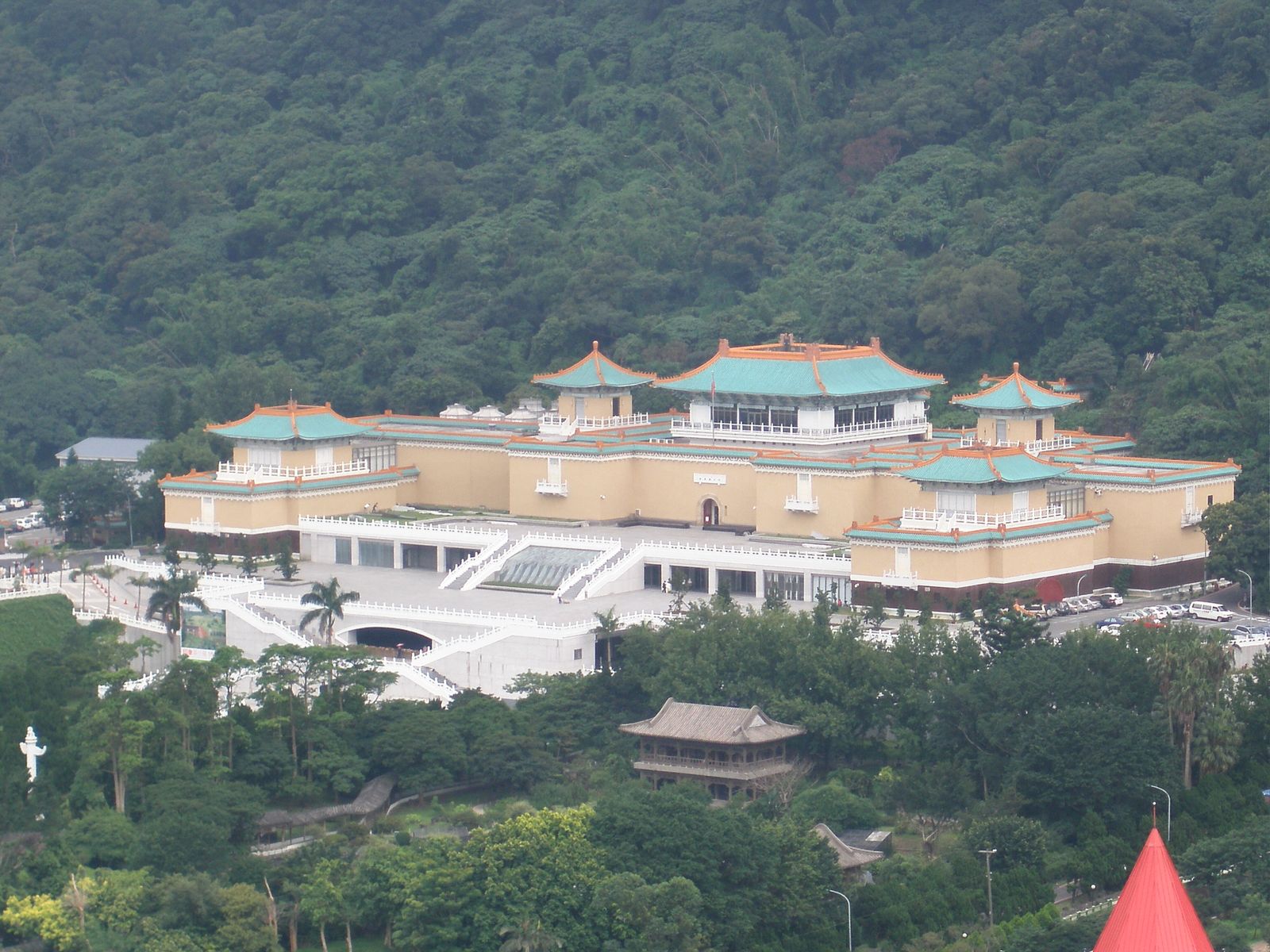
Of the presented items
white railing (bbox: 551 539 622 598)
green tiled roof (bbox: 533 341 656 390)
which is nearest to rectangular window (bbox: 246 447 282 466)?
green tiled roof (bbox: 533 341 656 390)

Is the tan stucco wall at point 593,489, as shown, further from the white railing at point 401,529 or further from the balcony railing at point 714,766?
the balcony railing at point 714,766

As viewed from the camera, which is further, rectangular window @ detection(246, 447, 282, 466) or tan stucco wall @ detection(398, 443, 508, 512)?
tan stucco wall @ detection(398, 443, 508, 512)

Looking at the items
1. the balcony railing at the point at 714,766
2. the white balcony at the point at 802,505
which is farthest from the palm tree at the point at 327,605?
the white balcony at the point at 802,505

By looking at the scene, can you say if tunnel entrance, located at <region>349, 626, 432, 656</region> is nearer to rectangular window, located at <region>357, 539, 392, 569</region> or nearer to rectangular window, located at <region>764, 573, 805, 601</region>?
rectangular window, located at <region>357, 539, 392, 569</region>

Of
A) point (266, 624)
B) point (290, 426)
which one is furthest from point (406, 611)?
Answer: point (290, 426)

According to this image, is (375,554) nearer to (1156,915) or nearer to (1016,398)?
(1016,398)
